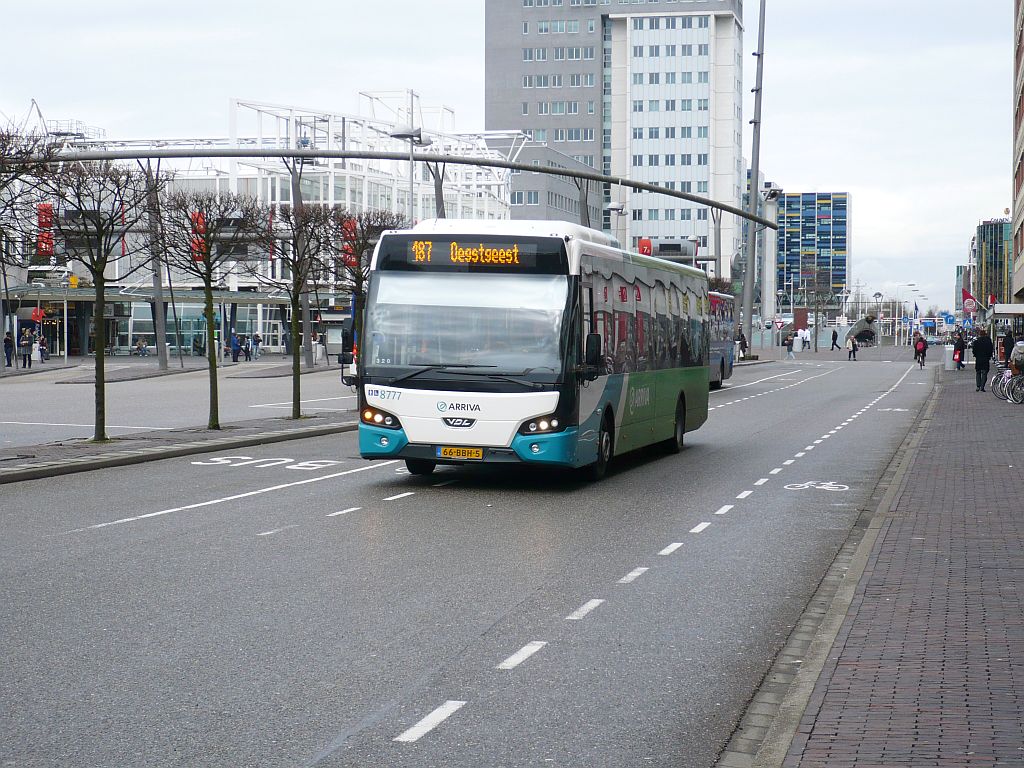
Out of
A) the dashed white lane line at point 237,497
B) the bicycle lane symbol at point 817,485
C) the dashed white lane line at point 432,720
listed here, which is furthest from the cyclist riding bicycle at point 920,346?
the dashed white lane line at point 432,720

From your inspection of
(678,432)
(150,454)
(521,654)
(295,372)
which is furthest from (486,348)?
(295,372)

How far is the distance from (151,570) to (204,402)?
27352 millimetres

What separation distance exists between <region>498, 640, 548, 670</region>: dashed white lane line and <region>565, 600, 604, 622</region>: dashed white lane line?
687 millimetres

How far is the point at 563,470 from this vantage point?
58.6 feet

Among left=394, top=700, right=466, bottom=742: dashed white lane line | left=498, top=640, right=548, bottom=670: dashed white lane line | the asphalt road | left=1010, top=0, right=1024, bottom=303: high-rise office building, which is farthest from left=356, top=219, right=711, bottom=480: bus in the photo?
left=1010, top=0, right=1024, bottom=303: high-rise office building

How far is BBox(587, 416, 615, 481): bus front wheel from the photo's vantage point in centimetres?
1658

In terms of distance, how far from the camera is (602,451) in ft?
54.7

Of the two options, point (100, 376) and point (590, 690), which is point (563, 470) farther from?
point (590, 690)

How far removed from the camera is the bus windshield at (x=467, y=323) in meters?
15.2

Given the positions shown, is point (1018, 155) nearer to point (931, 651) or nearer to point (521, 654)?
point (931, 651)

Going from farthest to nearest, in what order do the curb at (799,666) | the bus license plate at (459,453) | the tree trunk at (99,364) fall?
the tree trunk at (99,364)
the bus license plate at (459,453)
the curb at (799,666)

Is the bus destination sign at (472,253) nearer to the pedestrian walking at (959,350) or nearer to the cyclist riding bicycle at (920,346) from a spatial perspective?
the pedestrian walking at (959,350)

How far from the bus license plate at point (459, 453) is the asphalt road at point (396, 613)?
1.39 feet

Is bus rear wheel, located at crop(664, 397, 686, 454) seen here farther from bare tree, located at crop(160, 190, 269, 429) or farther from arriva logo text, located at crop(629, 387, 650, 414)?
bare tree, located at crop(160, 190, 269, 429)
